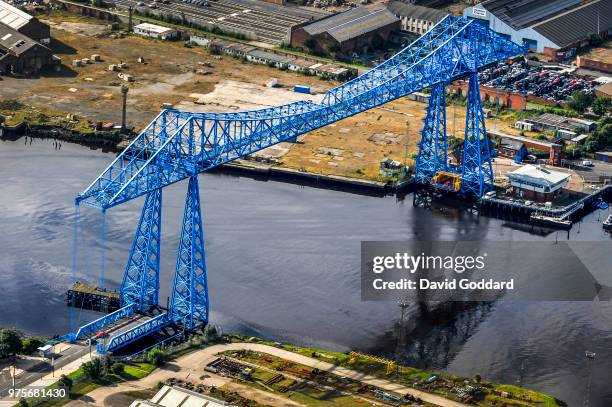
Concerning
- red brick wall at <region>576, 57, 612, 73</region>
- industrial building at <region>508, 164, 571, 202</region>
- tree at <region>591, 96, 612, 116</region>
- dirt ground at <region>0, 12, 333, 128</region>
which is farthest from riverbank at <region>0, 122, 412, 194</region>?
red brick wall at <region>576, 57, 612, 73</region>

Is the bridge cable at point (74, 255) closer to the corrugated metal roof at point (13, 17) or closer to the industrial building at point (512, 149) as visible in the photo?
the industrial building at point (512, 149)

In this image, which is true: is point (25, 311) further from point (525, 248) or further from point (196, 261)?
point (525, 248)

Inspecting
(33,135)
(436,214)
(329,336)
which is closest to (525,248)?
(436,214)

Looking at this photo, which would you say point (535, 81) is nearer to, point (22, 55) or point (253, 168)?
point (253, 168)

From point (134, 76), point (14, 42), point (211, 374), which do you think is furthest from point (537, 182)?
point (14, 42)

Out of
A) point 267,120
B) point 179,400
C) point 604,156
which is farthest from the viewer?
point 604,156

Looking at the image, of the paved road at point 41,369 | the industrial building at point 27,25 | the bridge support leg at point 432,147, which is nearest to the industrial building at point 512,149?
the bridge support leg at point 432,147
